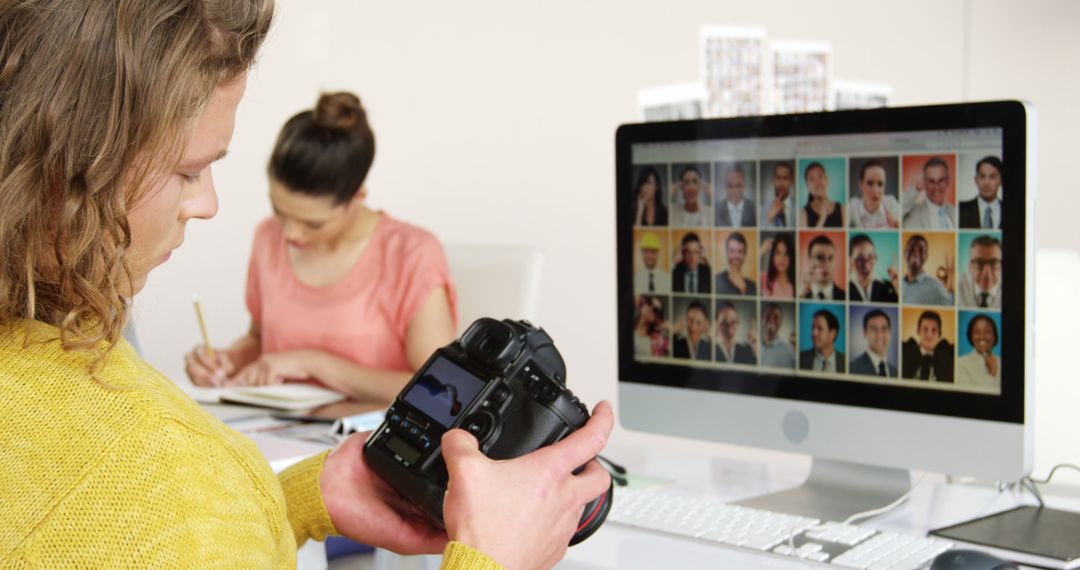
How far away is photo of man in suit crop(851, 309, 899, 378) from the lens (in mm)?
1212

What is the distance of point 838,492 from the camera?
50.8 inches

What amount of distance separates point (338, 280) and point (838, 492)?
119 centimetres

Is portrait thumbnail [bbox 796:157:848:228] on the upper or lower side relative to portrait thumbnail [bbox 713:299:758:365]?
upper

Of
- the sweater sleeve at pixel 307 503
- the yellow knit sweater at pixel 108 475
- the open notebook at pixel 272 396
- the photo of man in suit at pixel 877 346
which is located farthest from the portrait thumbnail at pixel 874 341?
the open notebook at pixel 272 396

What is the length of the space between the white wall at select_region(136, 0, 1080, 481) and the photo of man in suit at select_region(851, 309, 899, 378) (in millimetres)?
1735

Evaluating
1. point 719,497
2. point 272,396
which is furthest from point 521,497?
point 272,396

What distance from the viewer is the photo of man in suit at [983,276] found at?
44.7 inches

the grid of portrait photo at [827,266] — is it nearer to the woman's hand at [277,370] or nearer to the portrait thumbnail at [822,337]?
the portrait thumbnail at [822,337]

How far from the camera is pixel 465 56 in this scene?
2.99m

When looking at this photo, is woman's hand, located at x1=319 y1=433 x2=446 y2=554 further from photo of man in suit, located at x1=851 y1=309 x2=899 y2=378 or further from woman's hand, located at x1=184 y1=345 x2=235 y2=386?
woman's hand, located at x1=184 y1=345 x2=235 y2=386

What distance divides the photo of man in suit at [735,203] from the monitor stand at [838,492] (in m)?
0.28

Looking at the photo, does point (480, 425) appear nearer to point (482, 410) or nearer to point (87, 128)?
point (482, 410)

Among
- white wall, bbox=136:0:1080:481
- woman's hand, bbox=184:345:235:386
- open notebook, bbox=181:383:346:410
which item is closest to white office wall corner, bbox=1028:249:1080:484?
open notebook, bbox=181:383:346:410

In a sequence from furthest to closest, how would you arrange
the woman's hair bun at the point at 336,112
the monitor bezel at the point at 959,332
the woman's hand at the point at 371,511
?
the woman's hair bun at the point at 336,112 < the monitor bezel at the point at 959,332 < the woman's hand at the point at 371,511
